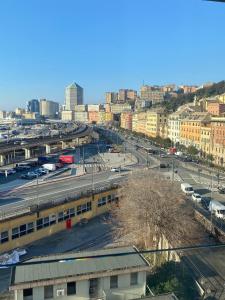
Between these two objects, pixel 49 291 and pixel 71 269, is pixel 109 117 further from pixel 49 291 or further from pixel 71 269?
pixel 49 291

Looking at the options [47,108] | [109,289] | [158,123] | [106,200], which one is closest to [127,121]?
[158,123]

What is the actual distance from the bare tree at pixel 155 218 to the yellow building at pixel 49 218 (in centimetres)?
208

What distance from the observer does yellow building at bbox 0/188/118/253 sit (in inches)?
396

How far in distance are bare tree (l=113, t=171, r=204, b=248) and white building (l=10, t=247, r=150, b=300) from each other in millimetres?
3251

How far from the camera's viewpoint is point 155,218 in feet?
31.3

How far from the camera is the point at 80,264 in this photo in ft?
20.5

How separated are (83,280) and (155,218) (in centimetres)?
398

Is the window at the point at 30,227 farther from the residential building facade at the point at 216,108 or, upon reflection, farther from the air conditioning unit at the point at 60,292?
the residential building facade at the point at 216,108

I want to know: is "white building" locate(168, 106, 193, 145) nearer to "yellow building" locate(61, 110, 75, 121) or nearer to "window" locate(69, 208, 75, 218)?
"window" locate(69, 208, 75, 218)

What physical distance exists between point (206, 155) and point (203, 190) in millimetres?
12213

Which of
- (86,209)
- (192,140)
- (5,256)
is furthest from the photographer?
(192,140)

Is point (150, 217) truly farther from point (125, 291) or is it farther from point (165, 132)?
A: point (165, 132)

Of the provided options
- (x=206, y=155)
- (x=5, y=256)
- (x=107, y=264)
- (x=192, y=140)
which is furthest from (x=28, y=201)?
(x=192, y=140)

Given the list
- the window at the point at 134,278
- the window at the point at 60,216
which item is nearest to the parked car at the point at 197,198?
the window at the point at 60,216
